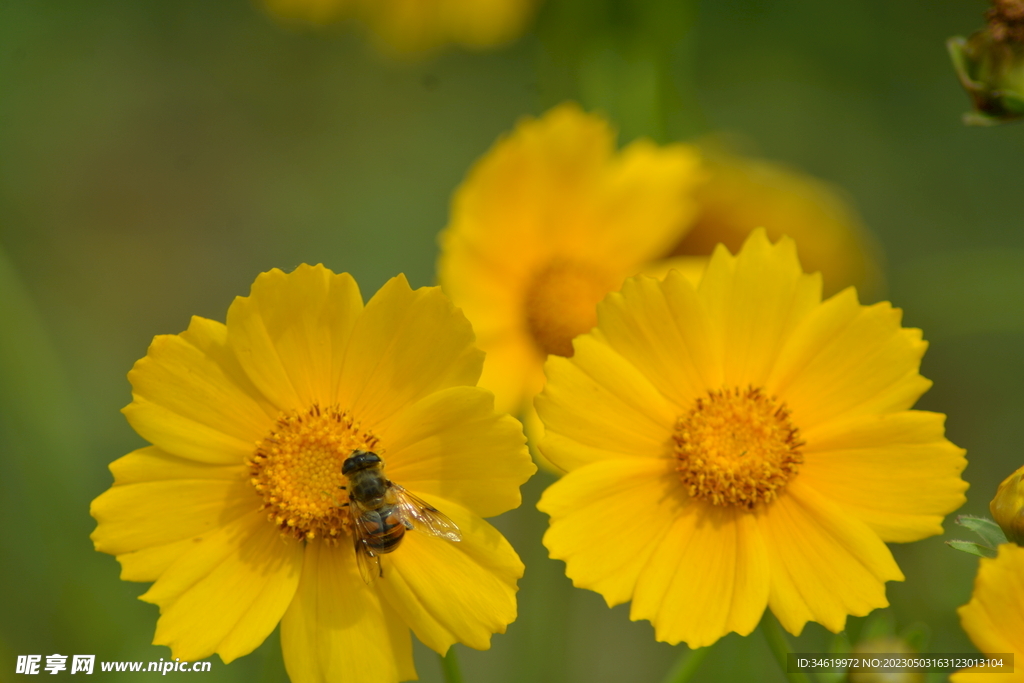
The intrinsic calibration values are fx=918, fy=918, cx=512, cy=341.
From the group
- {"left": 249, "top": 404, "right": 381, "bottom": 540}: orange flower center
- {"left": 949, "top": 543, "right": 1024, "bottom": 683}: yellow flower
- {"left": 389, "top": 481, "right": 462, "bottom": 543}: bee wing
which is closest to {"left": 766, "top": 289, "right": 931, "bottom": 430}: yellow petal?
{"left": 949, "top": 543, "right": 1024, "bottom": 683}: yellow flower

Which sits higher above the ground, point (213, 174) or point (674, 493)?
point (213, 174)

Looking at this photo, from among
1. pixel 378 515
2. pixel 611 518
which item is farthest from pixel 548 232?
pixel 378 515

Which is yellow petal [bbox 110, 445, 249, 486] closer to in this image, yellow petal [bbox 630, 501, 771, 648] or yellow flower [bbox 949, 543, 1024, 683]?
yellow petal [bbox 630, 501, 771, 648]

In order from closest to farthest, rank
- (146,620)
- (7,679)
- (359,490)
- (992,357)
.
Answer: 1. (359,490)
2. (7,679)
3. (146,620)
4. (992,357)

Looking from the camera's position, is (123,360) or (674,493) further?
(123,360)

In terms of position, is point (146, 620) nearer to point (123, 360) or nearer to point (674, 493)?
point (123, 360)

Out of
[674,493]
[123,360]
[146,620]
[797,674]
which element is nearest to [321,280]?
[674,493]

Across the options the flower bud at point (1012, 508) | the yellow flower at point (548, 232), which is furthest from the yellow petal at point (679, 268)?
the flower bud at point (1012, 508)

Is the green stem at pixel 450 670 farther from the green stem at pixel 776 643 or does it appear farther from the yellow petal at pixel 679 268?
the yellow petal at pixel 679 268
